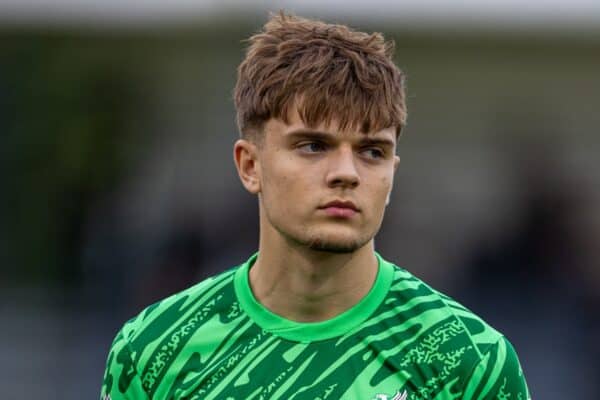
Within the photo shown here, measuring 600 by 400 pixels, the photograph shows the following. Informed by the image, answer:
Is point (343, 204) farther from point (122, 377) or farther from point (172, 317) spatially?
point (122, 377)

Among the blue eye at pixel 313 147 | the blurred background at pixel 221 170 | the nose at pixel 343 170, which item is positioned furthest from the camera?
the blurred background at pixel 221 170

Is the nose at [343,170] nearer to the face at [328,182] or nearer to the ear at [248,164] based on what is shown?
the face at [328,182]

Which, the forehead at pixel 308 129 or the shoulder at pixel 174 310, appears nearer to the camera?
the forehead at pixel 308 129

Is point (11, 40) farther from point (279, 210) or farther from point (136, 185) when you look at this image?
point (279, 210)

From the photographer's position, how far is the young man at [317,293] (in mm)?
4426

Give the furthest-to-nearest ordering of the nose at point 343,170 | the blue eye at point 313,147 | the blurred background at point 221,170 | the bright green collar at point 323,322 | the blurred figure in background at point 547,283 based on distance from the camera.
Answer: the blurred background at point 221,170, the blurred figure in background at point 547,283, the bright green collar at point 323,322, the blue eye at point 313,147, the nose at point 343,170

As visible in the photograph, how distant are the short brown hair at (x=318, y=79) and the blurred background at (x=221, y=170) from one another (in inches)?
233

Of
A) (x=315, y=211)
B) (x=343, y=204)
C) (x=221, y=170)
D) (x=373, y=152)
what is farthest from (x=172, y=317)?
(x=221, y=170)

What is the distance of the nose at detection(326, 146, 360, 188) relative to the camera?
436cm

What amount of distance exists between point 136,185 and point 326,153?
Result: 383 inches

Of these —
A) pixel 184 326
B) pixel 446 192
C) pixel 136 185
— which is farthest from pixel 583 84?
pixel 184 326

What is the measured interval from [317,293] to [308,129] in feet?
1.80

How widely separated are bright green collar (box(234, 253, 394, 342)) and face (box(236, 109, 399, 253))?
0.23m

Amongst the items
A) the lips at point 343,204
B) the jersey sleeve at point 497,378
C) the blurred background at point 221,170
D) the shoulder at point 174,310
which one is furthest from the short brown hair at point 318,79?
the blurred background at point 221,170
